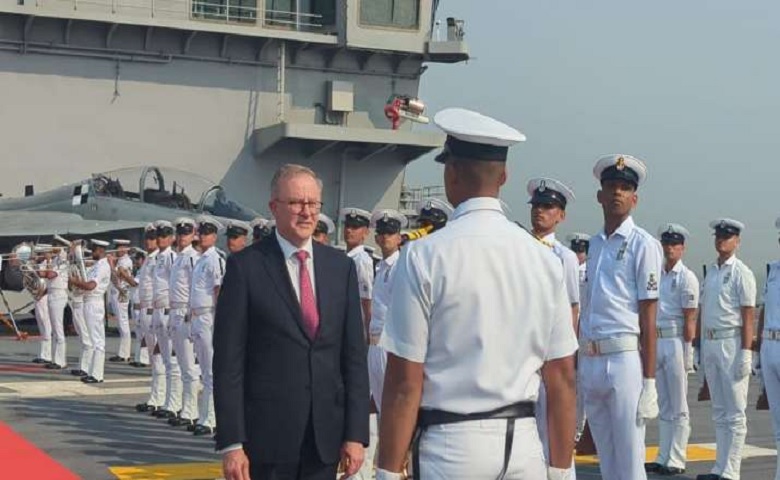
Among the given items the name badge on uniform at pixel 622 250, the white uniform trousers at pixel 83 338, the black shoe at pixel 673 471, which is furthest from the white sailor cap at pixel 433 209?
the white uniform trousers at pixel 83 338

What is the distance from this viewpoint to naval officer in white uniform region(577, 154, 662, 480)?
638cm

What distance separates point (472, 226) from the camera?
3.35 meters

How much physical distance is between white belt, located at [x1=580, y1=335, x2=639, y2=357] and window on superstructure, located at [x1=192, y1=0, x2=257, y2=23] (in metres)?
25.0

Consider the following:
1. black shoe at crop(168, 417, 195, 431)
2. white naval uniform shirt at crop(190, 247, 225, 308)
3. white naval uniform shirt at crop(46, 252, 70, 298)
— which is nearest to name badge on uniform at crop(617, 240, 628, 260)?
white naval uniform shirt at crop(190, 247, 225, 308)

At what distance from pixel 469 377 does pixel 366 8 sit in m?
28.4

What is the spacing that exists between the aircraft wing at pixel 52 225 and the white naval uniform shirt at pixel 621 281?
729 inches

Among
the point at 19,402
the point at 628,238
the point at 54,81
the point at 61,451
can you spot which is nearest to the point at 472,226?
the point at 628,238

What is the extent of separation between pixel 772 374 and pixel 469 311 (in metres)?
5.62

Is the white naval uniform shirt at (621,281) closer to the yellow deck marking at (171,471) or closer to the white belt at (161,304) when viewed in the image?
the yellow deck marking at (171,471)

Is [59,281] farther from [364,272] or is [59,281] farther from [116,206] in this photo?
[364,272]

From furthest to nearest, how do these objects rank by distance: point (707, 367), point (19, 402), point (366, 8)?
point (366, 8) → point (19, 402) → point (707, 367)

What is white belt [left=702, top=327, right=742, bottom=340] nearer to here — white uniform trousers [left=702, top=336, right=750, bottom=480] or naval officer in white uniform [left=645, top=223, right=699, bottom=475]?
white uniform trousers [left=702, top=336, right=750, bottom=480]

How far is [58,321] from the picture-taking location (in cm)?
1758

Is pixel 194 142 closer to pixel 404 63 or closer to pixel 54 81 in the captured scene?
pixel 54 81
